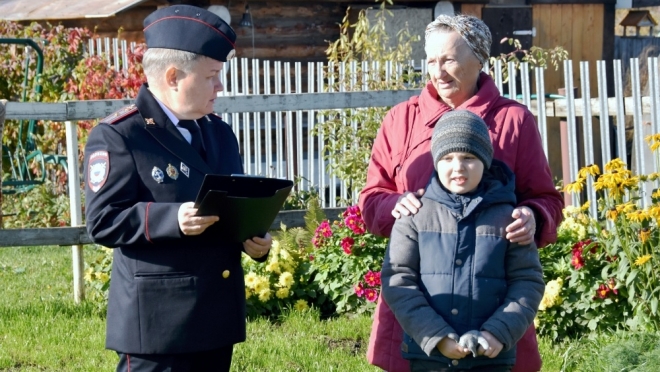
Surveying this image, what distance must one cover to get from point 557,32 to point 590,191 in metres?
7.38

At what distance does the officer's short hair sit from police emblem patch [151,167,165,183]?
0.26 metres

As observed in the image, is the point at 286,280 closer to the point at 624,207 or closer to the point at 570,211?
the point at 570,211

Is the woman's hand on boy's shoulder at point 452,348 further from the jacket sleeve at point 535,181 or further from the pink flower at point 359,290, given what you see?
the pink flower at point 359,290

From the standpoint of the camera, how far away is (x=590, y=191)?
657cm

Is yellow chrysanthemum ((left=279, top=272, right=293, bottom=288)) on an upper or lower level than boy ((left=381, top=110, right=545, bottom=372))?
lower

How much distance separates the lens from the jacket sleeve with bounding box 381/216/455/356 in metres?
2.70

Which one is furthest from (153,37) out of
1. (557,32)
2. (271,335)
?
(557,32)

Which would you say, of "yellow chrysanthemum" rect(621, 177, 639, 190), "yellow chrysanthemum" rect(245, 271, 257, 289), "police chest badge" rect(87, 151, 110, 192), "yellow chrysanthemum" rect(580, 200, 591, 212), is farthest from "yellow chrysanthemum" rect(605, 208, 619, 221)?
"police chest badge" rect(87, 151, 110, 192)

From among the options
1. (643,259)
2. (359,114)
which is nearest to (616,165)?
(643,259)

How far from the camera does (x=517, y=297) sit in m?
2.75

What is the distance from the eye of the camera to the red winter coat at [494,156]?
2922 mm

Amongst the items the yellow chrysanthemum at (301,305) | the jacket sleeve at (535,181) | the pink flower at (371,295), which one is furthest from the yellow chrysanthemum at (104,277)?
the jacket sleeve at (535,181)

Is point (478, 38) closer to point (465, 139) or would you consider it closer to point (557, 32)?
point (465, 139)

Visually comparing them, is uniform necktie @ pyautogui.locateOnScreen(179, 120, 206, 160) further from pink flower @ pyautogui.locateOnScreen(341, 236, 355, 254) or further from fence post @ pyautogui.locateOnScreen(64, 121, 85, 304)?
fence post @ pyautogui.locateOnScreen(64, 121, 85, 304)
